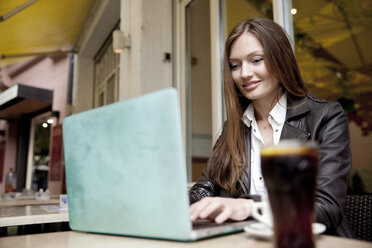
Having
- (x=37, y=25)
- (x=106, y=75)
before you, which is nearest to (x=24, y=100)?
(x=106, y=75)

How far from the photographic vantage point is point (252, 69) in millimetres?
1230

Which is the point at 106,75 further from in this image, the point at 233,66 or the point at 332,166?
the point at 332,166

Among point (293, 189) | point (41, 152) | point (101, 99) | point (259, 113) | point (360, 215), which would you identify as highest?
point (101, 99)

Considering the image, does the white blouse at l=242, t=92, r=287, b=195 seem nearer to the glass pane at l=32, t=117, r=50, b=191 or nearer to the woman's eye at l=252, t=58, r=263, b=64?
the woman's eye at l=252, t=58, r=263, b=64

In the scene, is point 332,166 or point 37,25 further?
point 37,25

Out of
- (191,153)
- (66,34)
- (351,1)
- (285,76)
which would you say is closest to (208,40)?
(191,153)

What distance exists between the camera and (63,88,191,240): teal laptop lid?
1.69 ft

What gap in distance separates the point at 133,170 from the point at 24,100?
6.68 m

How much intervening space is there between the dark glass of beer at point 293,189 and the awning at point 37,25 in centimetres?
403

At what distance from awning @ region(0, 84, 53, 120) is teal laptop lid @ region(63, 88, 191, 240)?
617 cm

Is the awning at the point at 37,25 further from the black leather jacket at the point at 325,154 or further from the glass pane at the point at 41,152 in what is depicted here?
the black leather jacket at the point at 325,154

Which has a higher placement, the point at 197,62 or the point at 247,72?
the point at 197,62

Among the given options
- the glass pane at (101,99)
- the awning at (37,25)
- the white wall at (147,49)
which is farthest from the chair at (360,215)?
the glass pane at (101,99)

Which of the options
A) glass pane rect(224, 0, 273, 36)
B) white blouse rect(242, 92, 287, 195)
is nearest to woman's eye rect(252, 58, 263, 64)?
white blouse rect(242, 92, 287, 195)
